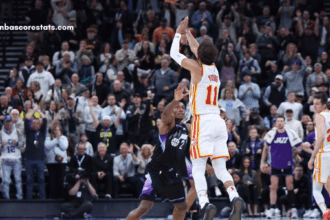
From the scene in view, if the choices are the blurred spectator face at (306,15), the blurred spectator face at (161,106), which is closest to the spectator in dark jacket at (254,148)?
the blurred spectator face at (161,106)

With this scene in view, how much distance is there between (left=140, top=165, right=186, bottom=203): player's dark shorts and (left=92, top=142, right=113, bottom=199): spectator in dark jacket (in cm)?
648

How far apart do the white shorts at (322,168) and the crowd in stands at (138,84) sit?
9.45 feet

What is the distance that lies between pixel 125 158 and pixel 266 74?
6.18 m

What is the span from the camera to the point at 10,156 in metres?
16.3

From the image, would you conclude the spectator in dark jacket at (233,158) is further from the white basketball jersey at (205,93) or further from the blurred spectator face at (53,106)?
the white basketball jersey at (205,93)

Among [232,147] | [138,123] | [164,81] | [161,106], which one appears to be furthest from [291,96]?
[138,123]

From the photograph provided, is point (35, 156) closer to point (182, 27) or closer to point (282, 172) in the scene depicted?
point (282, 172)

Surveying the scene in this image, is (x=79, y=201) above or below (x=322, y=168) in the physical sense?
below

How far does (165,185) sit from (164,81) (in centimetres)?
843

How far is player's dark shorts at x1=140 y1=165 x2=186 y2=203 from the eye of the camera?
32.8 ft

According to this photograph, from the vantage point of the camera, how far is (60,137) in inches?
647

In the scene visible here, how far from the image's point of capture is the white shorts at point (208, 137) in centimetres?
926

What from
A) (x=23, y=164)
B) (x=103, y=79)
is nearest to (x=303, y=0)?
(x=103, y=79)

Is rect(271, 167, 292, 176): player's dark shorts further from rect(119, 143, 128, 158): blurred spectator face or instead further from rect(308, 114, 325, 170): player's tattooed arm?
rect(308, 114, 325, 170): player's tattooed arm
